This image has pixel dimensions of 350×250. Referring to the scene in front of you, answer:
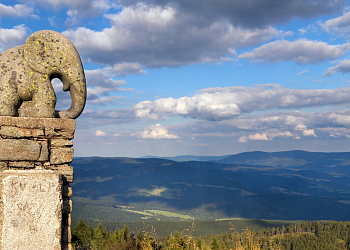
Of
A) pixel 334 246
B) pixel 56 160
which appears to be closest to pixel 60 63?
pixel 56 160

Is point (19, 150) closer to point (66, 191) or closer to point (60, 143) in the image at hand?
point (60, 143)

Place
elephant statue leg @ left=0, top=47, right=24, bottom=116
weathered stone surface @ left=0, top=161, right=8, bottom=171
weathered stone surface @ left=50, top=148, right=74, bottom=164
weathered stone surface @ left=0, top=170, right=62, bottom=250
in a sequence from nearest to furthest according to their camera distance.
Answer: weathered stone surface @ left=0, top=170, right=62, bottom=250, weathered stone surface @ left=0, top=161, right=8, bottom=171, weathered stone surface @ left=50, top=148, right=74, bottom=164, elephant statue leg @ left=0, top=47, right=24, bottom=116

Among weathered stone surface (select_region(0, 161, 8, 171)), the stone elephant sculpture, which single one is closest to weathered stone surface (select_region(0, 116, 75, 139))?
the stone elephant sculpture

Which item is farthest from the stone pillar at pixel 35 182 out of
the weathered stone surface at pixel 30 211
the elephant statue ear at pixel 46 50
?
the elephant statue ear at pixel 46 50

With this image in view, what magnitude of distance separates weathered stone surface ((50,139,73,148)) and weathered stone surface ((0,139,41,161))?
0.93ft

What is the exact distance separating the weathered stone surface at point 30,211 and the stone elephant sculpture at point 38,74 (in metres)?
A: 1.69

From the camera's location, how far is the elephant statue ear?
238 inches

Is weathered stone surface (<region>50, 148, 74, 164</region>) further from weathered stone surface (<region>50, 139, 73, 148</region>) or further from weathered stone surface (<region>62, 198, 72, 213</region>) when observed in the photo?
weathered stone surface (<region>62, 198, 72, 213</region>)

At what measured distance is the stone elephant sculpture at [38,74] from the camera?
587 cm

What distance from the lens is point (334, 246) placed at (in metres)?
92.6

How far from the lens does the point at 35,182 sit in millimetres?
4820

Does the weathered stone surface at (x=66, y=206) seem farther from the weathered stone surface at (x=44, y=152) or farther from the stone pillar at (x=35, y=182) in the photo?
the weathered stone surface at (x=44, y=152)

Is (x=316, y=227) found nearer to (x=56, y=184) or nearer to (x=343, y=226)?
(x=343, y=226)

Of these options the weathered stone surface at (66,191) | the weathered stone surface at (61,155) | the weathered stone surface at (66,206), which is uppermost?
the weathered stone surface at (61,155)
